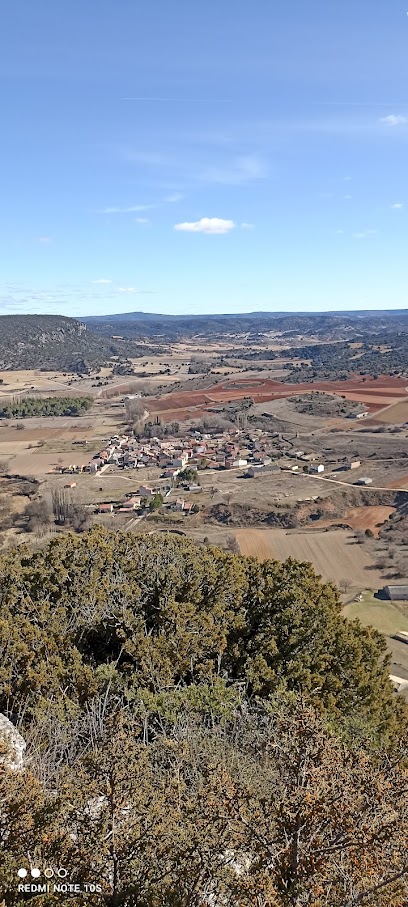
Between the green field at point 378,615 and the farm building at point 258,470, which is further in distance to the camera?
the farm building at point 258,470

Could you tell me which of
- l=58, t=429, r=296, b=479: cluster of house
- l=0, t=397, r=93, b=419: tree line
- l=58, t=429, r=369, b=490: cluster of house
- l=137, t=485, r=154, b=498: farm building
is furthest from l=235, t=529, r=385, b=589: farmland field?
l=0, t=397, r=93, b=419: tree line

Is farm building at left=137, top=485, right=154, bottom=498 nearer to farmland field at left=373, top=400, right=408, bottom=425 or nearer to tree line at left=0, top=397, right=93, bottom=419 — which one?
farmland field at left=373, top=400, right=408, bottom=425

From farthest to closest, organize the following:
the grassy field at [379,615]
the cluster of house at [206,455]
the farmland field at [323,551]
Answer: the cluster of house at [206,455], the farmland field at [323,551], the grassy field at [379,615]

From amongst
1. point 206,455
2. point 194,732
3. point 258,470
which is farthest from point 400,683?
point 206,455

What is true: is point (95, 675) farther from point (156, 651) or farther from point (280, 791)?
point (280, 791)

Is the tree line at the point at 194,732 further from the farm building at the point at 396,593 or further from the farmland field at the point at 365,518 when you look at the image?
the farmland field at the point at 365,518

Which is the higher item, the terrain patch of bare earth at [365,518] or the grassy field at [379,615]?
the grassy field at [379,615]

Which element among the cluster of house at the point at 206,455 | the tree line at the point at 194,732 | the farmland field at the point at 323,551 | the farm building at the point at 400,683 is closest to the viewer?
the tree line at the point at 194,732

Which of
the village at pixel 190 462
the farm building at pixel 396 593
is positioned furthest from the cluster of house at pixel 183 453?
the farm building at pixel 396 593

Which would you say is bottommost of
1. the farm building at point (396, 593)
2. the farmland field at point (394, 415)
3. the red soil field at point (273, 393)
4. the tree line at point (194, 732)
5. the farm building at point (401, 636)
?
the farm building at point (396, 593)
